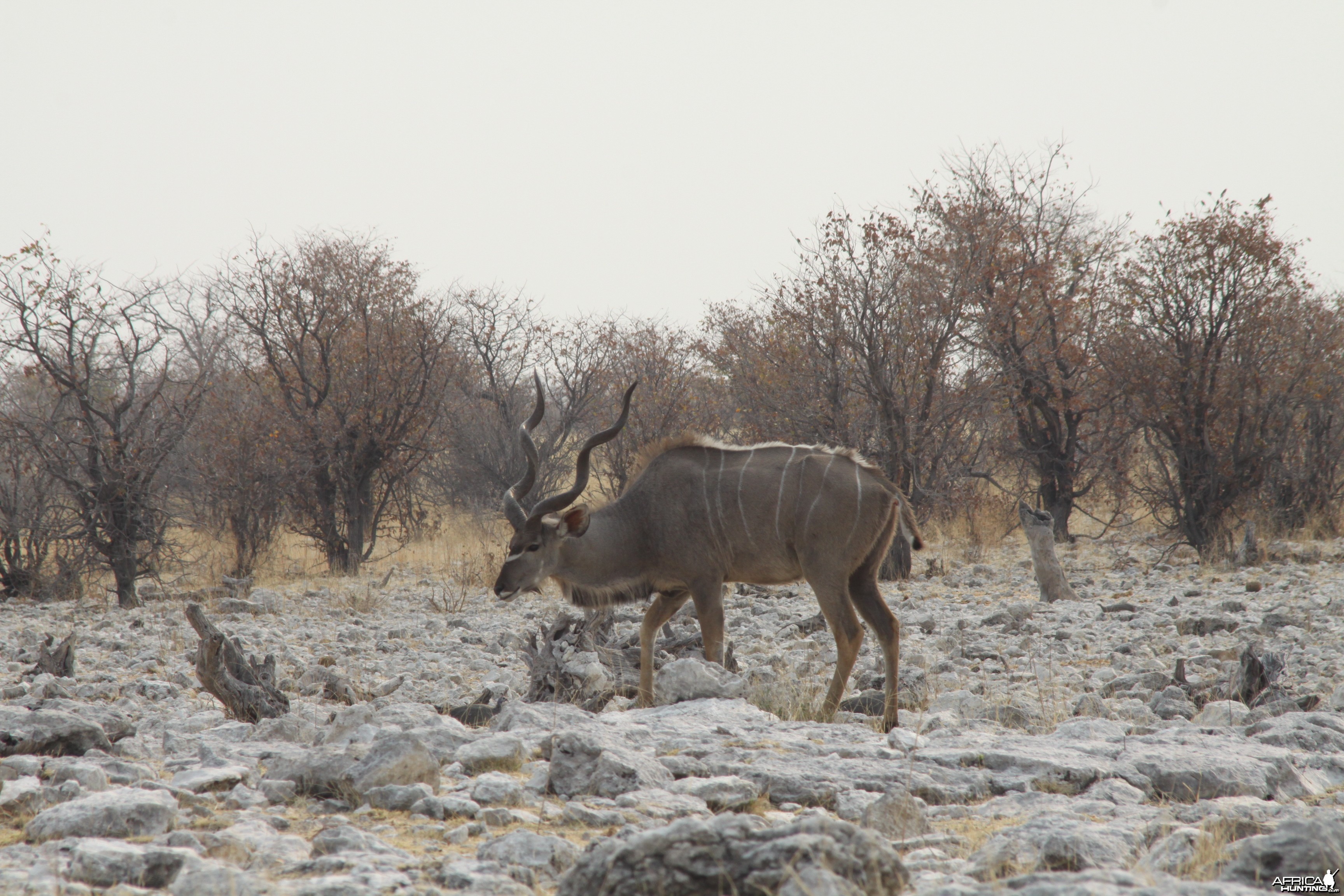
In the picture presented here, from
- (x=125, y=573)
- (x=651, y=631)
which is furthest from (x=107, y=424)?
(x=651, y=631)

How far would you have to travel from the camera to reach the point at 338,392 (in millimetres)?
15797

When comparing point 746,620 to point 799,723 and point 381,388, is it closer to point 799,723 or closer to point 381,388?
point 799,723

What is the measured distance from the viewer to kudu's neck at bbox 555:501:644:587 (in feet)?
24.5

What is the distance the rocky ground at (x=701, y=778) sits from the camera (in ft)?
8.93

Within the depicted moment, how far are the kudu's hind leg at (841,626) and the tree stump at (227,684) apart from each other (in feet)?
10.5

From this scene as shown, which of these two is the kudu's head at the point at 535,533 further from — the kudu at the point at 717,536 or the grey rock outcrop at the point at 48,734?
the grey rock outcrop at the point at 48,734

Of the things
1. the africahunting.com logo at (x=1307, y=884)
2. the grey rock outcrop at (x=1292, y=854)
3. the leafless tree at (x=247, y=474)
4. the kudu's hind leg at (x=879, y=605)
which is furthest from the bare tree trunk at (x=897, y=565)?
the africahunting.com logo at (x=1307, y=884)

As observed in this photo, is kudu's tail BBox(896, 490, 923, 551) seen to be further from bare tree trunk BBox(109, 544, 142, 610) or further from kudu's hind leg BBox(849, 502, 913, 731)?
bare tree trunk BBox(109, 544, 142, 610)

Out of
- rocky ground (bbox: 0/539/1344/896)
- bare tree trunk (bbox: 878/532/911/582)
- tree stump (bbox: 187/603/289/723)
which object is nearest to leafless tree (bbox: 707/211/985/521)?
bare tree trunk (bbox: 878/532/911/582)

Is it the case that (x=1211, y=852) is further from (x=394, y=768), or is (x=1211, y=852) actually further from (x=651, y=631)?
(x=651, y=631)

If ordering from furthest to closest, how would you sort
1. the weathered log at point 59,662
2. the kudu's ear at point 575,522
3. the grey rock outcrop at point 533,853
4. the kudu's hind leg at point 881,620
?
the kudu's ear at point 575,522, the weathered log at point 59,662, the kudu's hind leg at point 881,620, the grey rock outcrop at point 533,853

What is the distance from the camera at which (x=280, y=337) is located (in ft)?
54.4

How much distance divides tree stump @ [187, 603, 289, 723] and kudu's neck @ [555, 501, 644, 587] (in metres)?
2.32

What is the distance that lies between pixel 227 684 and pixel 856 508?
389 centimetres
